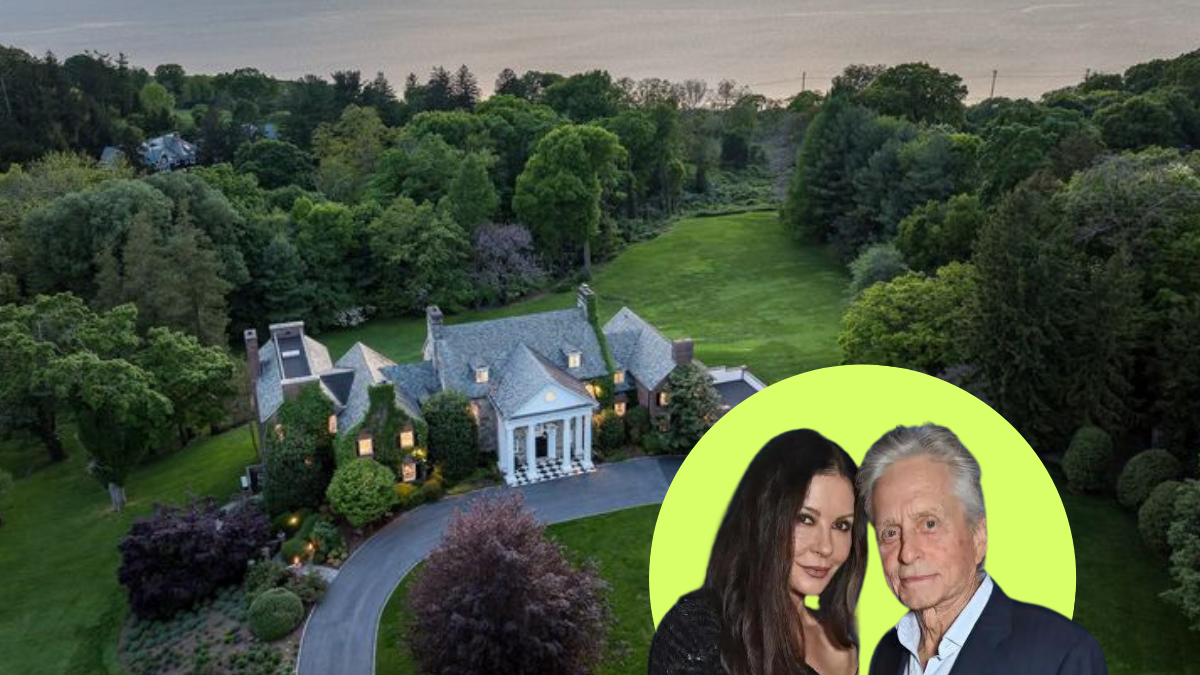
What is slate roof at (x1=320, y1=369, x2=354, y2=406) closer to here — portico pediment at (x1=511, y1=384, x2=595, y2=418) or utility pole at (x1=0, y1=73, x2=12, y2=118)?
portico pediment at (x1=511, y1=384, x2=595, y2=418)

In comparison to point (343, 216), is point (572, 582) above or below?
below

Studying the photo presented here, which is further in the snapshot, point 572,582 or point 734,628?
point 572,582

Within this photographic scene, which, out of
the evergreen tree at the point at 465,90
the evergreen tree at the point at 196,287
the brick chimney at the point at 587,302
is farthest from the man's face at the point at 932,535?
the evergreen tree at the point at 465,90

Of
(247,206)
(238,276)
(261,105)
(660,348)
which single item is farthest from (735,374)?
(261,105)

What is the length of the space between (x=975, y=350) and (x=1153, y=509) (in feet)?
29.5

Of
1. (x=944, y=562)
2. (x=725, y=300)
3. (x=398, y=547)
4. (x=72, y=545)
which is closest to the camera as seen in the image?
(x=944, y=562)

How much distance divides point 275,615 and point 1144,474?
30.8 m

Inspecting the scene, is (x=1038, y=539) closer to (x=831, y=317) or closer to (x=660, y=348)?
(x=660, y=348)

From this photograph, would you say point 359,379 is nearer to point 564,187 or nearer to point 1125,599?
point 1125,599

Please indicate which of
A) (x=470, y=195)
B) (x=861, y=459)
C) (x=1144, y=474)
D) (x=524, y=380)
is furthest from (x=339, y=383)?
(x=861, y=459)

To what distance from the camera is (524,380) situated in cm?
3894

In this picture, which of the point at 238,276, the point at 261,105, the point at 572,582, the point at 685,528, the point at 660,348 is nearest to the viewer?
the point at 685,528

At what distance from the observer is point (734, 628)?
4676 millimetres

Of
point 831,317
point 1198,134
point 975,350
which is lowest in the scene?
point 831,317
